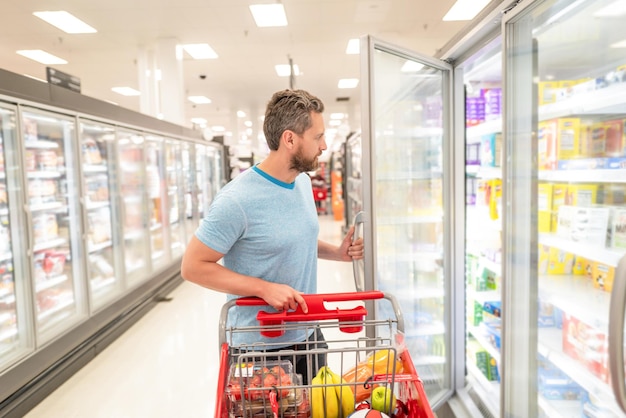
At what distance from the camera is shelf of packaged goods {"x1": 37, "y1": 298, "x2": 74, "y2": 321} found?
149 inches

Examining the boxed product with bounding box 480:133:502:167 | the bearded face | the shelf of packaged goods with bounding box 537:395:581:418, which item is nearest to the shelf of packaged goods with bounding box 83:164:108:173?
the bearded face

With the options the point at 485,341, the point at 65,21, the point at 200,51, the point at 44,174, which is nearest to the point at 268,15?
the point at 200,51

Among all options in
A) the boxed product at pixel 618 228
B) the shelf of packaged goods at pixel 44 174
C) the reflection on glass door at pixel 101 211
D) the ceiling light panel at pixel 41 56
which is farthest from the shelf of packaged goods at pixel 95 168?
the ceiling light panel at pixel 41 56

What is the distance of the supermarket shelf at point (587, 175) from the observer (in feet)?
5.08

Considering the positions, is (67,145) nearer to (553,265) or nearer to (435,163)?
(435,163)

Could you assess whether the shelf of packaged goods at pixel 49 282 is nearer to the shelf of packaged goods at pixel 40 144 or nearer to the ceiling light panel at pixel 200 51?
the shelf of packaged goods at pixel 40 144

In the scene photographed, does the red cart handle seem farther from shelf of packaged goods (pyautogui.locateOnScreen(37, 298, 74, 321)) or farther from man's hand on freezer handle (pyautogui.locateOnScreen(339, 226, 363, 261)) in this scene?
shelf of packaged goods (pyautogui.locateOnScreen(37, 298, 74, 321))

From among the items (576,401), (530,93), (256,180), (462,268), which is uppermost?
(530,93)

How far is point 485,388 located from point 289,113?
2176 mm

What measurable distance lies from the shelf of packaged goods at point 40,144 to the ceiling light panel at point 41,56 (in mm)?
6605

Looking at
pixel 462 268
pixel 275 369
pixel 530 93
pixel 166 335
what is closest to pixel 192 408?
pixel 166 335

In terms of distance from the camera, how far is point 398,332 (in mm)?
1382

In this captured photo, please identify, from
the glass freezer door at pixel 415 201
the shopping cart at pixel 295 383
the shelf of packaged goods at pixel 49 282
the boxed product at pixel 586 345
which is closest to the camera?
the shopping cart at pixel 295 383

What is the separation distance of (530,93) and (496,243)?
1380 mm
